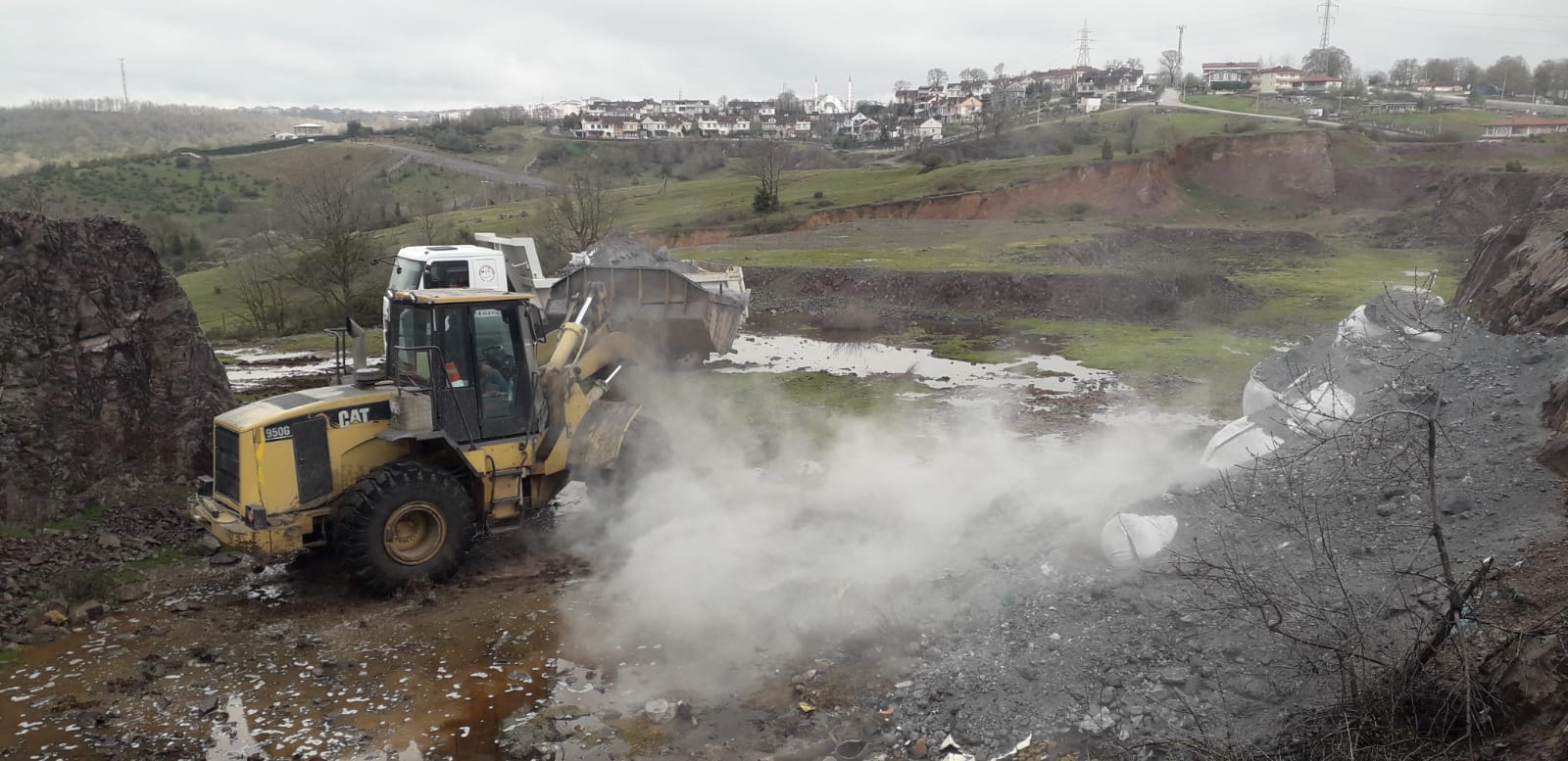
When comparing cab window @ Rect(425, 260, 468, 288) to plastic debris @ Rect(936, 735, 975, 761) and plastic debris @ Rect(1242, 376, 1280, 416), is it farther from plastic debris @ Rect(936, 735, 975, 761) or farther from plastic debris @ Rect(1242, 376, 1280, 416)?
plastic debris @ Rect(936, 735, 975, 761)

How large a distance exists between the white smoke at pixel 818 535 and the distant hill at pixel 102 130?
91.0 metres

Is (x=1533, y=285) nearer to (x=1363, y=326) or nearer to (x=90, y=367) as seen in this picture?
(x=1363, y=326)

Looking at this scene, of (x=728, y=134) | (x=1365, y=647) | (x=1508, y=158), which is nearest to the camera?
(x=1365, y=647)

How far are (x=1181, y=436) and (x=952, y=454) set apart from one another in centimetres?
330

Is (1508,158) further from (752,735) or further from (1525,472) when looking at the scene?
(752,735)

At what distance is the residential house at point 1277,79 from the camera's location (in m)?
113

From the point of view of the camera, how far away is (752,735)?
6.69 meters

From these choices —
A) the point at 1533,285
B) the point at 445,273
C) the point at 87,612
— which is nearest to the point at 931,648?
the point at 87,612

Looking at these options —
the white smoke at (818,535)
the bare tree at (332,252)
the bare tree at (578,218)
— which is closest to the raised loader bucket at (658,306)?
the white smoke at (818,535)

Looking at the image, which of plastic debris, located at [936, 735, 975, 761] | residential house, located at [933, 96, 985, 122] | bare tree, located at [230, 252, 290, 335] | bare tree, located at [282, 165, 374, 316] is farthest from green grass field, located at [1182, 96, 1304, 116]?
plastic debris, located at [936, 735, 975, 761]

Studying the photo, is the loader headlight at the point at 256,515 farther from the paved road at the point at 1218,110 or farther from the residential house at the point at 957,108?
the residential house at the point at 957,108

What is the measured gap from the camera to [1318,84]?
111 metres

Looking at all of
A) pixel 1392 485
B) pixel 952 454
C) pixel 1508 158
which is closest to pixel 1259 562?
pixel 1392 485

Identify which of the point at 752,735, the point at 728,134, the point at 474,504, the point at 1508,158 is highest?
the point at 728,134
